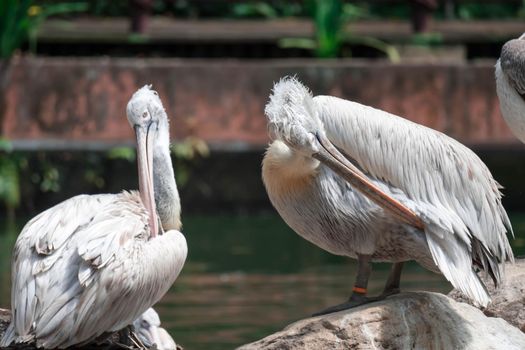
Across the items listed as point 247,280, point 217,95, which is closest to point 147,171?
A: point 247,280

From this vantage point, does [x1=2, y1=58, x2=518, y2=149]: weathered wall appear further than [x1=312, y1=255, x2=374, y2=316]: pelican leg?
Yes

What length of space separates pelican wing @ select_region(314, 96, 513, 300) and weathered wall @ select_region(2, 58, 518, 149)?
6.81 metres

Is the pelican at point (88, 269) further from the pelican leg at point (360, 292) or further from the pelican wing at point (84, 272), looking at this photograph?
the pelican leg at point (360, 292)

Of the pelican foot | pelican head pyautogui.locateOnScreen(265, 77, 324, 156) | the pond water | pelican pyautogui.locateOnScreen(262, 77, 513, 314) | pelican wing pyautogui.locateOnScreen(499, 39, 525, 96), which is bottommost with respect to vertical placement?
the pond water

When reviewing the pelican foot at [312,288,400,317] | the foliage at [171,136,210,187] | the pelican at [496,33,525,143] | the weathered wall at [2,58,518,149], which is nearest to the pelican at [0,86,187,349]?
the pelican foot at [312,288,400,317]

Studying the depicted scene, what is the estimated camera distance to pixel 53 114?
1312cm

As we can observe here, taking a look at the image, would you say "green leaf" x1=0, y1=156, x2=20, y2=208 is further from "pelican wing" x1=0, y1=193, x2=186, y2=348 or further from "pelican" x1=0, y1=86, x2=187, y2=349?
"pelican wing" x1=0, y1=193, x2=186, y2=348

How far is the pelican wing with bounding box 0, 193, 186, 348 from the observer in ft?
19.2

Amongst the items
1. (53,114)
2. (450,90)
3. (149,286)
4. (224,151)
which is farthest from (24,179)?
(149,286)

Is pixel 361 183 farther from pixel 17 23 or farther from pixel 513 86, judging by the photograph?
pixel 17 23

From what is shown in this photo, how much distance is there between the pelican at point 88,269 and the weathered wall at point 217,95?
21.7ft

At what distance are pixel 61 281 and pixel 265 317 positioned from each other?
3.59 m

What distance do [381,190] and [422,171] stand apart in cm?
29

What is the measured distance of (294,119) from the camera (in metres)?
6.04
